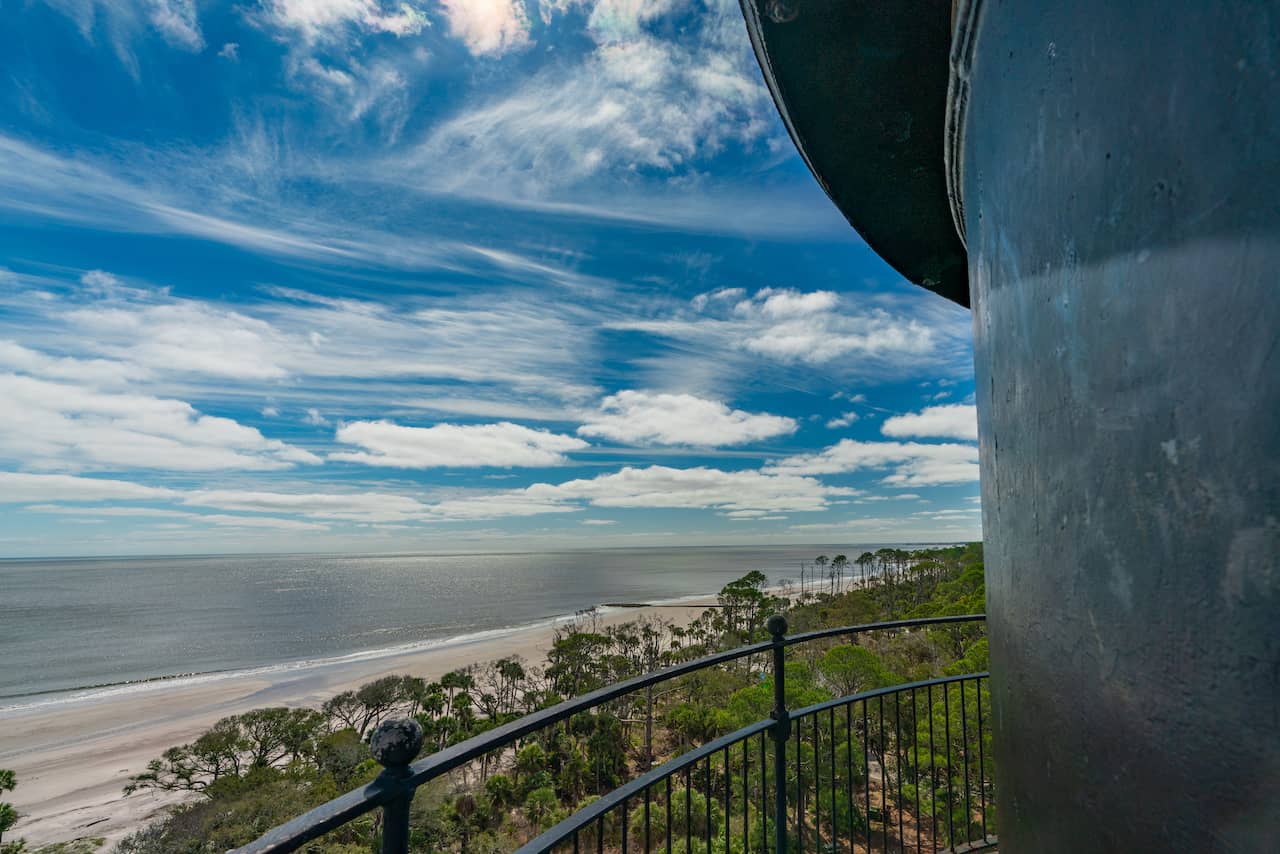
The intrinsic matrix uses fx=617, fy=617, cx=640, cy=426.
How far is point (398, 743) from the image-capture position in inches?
48.6

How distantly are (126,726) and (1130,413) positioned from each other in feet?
133

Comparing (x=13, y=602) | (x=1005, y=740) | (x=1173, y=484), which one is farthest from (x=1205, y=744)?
(x=13, y=602)

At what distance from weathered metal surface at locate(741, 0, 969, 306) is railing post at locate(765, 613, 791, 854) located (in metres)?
1.87

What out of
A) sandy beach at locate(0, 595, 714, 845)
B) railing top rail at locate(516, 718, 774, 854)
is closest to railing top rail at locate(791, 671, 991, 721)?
railing top rail at locate(516, 718, 774, 854)

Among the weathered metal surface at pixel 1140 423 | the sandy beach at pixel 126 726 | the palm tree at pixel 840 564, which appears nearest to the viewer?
the weathered metal surface at pixel 1140 423

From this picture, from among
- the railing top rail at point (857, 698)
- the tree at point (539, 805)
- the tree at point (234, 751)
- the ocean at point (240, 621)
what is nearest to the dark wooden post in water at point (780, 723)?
the railing top rail at point (857, 698)

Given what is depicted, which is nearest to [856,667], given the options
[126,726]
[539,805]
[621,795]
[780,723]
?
[539,805]

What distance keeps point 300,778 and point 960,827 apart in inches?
824

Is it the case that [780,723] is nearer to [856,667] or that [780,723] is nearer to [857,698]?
[857,698]

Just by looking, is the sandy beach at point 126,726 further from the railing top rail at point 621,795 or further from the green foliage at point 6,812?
the railing top rail at point 621,795

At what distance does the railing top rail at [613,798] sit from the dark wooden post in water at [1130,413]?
1.20 meters

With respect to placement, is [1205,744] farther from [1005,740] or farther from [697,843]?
[697,843]

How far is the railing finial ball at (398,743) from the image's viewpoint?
3.98ft

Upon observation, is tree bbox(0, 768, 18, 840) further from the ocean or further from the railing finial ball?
the railing finial ball
